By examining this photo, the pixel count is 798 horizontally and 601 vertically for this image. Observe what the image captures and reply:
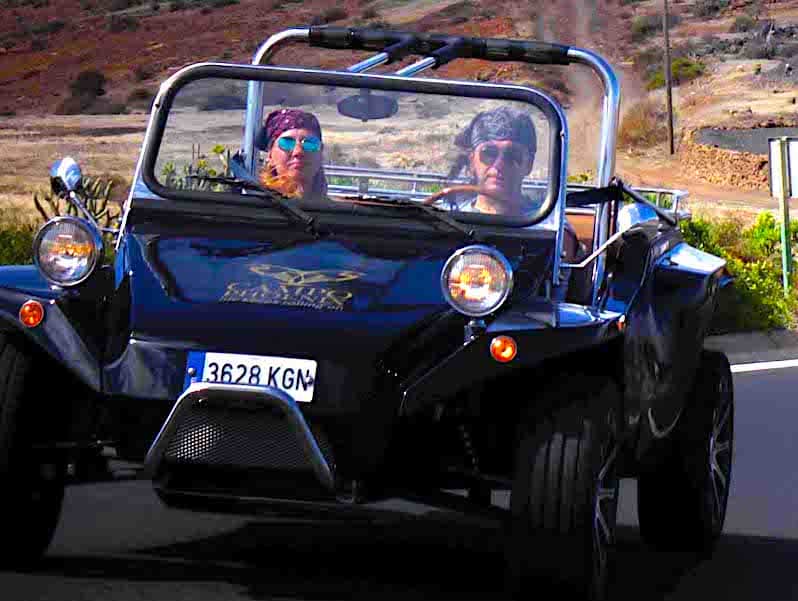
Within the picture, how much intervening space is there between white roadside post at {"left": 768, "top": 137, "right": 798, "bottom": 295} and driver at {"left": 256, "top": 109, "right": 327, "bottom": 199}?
45.5 ft

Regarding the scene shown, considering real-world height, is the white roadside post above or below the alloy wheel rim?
above

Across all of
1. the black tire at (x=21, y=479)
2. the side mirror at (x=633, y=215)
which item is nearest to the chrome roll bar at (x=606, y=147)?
the side mirror at (x=633, y=215)

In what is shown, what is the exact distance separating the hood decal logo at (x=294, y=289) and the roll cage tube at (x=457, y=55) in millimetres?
1148

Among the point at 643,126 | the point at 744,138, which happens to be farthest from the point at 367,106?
the point at 643,126

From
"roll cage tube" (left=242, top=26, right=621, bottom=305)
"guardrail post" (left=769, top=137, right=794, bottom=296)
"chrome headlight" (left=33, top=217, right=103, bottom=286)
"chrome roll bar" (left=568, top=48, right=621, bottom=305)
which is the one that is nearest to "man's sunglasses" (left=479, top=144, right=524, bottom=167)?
"roll cage tube" (left=242, top=26, right=621, bottom=305)

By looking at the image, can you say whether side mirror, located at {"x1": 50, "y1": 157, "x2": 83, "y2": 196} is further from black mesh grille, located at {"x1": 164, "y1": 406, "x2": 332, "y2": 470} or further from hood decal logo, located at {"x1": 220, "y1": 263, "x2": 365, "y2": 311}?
black mesh grille, located at {"x1": 164, "y1": 406, "x2": 332, "y2": 470}

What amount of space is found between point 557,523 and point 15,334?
5.42 feet

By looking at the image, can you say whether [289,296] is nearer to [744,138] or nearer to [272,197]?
[272,197]

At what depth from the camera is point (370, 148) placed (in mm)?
8195

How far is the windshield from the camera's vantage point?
746 cm

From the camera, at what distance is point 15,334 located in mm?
6355

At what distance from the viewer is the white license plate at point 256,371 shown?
6.15 meters

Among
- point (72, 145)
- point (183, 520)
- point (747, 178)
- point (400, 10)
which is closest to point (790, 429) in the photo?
point (183, 520)

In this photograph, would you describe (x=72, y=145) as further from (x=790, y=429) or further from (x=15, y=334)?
(x=15, y=334)
